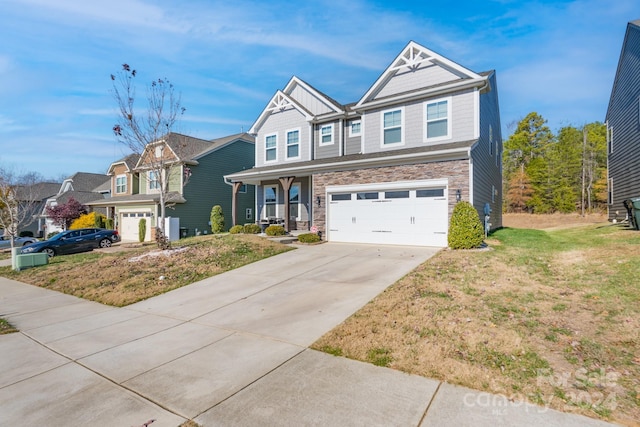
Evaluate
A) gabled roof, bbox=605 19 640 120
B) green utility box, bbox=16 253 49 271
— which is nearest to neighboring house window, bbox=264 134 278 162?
green utility box, bbox=16 253 49 271

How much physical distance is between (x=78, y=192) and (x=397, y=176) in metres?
38.8

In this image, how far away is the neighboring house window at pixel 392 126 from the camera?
14.4 m

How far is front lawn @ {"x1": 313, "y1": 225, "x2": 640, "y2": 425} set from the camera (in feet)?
10.5

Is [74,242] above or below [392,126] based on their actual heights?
below

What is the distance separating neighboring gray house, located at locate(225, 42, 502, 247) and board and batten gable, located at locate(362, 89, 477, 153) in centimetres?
4

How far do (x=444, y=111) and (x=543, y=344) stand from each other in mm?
11369

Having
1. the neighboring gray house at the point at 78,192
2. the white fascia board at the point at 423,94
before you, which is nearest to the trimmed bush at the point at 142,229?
the neighboring gray house at the point at 78,192

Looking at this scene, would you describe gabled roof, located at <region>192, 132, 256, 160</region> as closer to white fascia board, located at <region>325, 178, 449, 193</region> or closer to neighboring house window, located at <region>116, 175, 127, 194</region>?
neighboring house window, located at <region>116, 175, 127, 194</region>

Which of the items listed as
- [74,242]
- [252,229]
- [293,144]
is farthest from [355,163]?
[74,242]

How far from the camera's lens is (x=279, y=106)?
743 inches

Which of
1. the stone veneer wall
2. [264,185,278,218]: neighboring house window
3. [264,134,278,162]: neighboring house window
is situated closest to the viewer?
the stone veneer wall

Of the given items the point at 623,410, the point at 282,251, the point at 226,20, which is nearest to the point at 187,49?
the point at 226,20

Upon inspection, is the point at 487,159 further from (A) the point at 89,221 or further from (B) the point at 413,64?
(A) the point at 89,221

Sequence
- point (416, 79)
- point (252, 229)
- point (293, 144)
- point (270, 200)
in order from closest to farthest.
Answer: point (416, 79) < point (252, 229) < point (293, 144) < point (270, 200)
